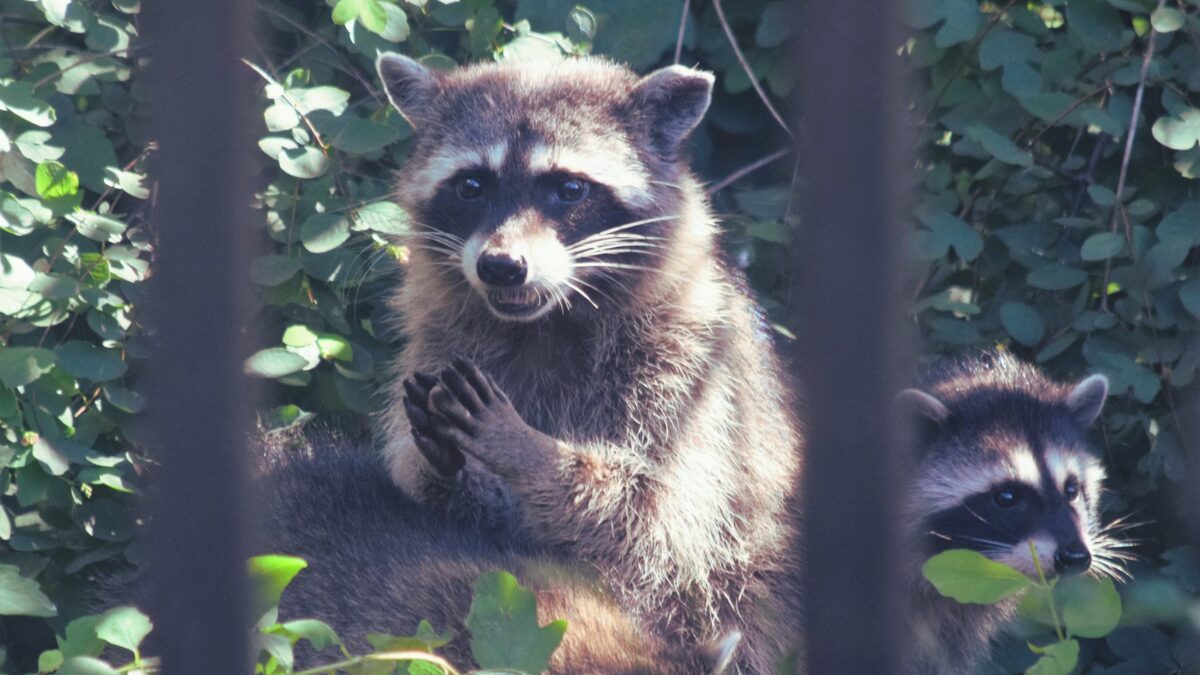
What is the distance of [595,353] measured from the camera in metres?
3.45

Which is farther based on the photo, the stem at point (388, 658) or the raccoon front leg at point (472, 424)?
the raccoon front leg at point (472, 424)

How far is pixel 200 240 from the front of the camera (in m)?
1.39

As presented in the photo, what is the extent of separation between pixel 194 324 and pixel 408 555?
1.65 meters

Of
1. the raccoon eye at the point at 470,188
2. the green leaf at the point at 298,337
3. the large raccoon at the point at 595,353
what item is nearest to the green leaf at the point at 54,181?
the green leaf at the point at 298,337

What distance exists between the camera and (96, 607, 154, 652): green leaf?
1.85 metres

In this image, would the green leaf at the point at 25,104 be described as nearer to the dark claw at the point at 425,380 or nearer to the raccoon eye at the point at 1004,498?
the dark claw at the point at 425,380

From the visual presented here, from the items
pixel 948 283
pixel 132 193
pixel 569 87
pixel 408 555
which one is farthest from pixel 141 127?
pixel 948 283

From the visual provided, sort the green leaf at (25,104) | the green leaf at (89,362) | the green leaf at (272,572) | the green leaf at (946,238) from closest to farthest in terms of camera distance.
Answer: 1. the green leaf at (272,572)
2. the green leaf at (25,104)
3. the green leaf at (89,362)
4. the green leaf at (946,238)

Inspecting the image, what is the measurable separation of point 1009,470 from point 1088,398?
0.31 m

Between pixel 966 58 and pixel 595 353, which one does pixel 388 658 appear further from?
pixel 966 58

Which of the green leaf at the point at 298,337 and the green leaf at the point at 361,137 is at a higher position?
the green leaf at the point at 361,137

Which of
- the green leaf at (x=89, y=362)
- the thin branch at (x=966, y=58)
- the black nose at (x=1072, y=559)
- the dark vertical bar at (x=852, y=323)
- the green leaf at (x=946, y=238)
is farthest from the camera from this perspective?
the thin branch at (x=966, y=58)

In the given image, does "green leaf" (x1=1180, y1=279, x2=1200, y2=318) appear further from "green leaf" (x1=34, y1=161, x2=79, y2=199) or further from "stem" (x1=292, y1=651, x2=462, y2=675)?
"green leaf" (x1=34, y1=161, x2=79, y2=199)

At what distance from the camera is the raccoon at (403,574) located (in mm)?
2648
